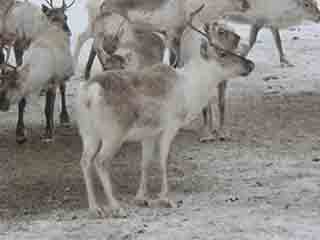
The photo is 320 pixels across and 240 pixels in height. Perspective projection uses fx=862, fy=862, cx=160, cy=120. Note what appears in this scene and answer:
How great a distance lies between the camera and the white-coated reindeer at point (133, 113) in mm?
5441

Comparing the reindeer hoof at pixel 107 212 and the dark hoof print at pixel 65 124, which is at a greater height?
the dark hoof print at pixel 65 124

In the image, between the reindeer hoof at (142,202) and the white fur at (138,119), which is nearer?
the white fur at (138,119)

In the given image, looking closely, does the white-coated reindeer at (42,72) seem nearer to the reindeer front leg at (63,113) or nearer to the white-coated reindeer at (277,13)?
the reindeer front leg at (63,113)

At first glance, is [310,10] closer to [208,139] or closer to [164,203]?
[208,139]

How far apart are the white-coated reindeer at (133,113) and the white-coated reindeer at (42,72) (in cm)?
188

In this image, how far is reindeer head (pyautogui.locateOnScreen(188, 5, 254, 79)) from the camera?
6.28 metres

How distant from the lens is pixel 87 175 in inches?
220

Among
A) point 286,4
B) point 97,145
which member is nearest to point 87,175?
point 97,145

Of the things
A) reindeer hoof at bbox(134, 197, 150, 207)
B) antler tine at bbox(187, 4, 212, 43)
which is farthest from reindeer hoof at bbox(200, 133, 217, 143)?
reindeer hoof at bbox(134, 197, 150, 207)

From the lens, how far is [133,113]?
18.1 ft

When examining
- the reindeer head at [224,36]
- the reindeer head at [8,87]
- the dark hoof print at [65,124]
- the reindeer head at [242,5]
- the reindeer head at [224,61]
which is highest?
the reindeer head at [242,5]

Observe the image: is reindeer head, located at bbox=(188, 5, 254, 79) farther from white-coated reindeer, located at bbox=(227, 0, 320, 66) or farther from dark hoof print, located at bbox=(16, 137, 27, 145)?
white-coated reindeer, located at bbox=(227, 0, 320, 66)

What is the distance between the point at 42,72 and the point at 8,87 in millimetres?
334

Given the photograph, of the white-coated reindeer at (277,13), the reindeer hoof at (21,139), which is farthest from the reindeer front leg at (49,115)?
the white-coated reindeer at (277,13)
